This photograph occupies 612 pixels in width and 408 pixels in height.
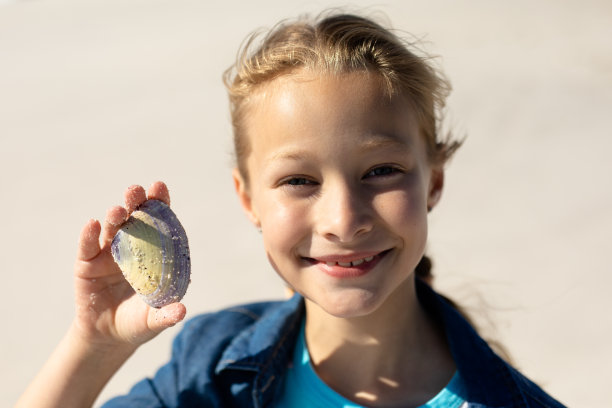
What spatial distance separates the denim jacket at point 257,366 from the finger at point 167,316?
1.49 feet

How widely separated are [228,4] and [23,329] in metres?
5.89

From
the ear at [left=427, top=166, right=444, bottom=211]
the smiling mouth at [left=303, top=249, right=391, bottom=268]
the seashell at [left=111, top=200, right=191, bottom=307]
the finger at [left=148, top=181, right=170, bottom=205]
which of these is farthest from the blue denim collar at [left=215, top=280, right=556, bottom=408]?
the finger at [left=148, top=181, right=170, bottom=205]

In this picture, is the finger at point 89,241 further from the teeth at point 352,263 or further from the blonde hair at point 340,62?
the teeth at point 352,263

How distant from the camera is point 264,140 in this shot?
1.95 m

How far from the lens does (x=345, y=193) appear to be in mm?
1779

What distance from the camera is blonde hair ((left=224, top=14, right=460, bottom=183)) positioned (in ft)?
6.26

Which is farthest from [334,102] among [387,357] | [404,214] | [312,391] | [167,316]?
[312,391]

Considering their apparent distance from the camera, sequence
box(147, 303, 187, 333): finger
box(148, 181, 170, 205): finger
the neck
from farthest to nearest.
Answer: the neck, box(148, 181, 170, 205): finger, box(147, 303, 187, 333): finger

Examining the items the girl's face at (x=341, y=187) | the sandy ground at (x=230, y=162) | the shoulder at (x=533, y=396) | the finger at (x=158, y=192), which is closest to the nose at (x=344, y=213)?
the girl's face at (x=341, y=187)

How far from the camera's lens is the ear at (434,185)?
85.8 inches

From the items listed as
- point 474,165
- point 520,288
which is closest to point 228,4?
point 474,165

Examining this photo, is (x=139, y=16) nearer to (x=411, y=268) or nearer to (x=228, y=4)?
(x=228, y=4)

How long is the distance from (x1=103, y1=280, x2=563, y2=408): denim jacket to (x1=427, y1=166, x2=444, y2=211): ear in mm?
315

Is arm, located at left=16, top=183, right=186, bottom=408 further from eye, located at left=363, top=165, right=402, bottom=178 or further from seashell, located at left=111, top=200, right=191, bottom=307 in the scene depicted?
eye, located at left=363, top=165, right=402, bottom=178
